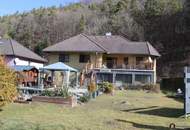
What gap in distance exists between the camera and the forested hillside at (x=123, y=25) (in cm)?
7000

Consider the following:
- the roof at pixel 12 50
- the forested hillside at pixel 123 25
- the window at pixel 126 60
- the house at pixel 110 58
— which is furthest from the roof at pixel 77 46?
the forested hillside at pixel 123 25

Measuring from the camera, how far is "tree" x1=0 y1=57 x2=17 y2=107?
840 inches

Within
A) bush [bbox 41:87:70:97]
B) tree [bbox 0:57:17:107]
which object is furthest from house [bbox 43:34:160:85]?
tree [bbox 0:57:17:107]

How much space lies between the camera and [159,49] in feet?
232

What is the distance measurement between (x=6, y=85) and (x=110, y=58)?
121ft

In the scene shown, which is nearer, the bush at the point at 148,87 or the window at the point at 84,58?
the bush at the point at 148,87

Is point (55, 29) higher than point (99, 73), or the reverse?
point (55, 29)

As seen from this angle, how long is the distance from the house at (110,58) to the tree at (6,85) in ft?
103

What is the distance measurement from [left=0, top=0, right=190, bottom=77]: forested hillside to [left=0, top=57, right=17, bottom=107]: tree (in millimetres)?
45149

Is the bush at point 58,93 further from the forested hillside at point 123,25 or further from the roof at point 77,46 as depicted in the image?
the forested hillside at point 123,25

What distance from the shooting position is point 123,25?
78.1 meters

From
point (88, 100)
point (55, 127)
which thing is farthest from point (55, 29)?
point (55, 127)

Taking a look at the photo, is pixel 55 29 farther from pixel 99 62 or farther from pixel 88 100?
pixel 88 100

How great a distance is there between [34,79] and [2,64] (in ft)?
88.1
